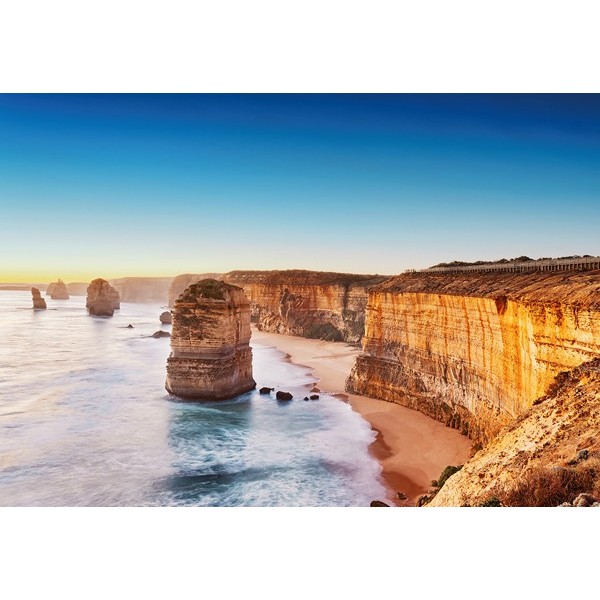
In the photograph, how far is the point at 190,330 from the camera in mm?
25641

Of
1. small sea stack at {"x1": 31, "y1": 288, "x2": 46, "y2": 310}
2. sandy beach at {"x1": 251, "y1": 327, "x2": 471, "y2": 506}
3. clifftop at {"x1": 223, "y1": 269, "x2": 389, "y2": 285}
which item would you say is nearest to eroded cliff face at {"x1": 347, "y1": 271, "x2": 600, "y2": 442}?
sandy beach at {"x1": 251, "y1": 327, "x2": 471, "y2": 506}

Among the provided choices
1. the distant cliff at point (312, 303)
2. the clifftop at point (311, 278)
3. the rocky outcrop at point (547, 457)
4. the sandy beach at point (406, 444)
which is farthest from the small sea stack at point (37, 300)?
the rocky outcrop at point (547, 457)

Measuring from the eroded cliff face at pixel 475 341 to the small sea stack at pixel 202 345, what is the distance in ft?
29.0

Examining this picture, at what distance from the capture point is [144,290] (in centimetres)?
16838

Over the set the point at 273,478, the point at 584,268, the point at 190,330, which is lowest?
the point at 273,478

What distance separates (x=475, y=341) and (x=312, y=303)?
46.7 metres

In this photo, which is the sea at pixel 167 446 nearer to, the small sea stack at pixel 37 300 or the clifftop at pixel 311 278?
the clifftop at pixel 311 278

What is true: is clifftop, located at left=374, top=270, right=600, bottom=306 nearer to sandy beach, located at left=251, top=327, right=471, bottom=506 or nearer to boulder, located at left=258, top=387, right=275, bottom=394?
sandy beach, located at left=251, top=327, right=471, bottom=506

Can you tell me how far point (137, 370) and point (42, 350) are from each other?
15.3m

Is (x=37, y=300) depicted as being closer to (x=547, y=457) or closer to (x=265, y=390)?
(x=265, y=390)

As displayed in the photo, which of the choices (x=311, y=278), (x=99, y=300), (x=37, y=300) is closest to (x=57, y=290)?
(x=37, y=300)

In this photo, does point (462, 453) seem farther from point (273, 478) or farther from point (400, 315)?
point (400, 315)

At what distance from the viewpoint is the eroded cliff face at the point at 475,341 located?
11508mm
